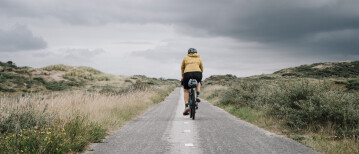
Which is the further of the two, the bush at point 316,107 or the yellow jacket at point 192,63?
the yellow jacket at point 192,63

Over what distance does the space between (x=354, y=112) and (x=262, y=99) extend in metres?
5.81

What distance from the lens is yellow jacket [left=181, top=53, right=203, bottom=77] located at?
10414mm

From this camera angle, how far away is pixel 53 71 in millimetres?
60156

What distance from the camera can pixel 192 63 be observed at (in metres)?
10.5

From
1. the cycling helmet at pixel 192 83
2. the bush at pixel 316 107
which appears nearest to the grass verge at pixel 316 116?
the bush at pixel 316 107

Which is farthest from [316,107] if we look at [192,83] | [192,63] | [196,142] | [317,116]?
[192,63]

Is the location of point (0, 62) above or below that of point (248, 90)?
above

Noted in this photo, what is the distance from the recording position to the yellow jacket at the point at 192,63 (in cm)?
Result: 1041

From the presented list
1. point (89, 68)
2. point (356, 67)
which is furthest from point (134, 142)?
point (356, 67)

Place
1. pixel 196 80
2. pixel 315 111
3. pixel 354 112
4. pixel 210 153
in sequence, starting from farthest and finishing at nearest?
pixel 196 80
pixel 315 111
pixel 354 112
pixel 210 153

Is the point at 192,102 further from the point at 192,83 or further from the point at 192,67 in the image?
the point at 192,67

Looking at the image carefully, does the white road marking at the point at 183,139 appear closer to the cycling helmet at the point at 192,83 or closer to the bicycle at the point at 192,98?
the bicycle at the point at 192,98

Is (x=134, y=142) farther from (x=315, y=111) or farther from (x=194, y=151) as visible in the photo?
(x=315, y=111)

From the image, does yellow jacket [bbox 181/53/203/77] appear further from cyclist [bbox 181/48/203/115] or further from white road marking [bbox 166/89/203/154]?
white road marking [bbox 166/89/203/154]
